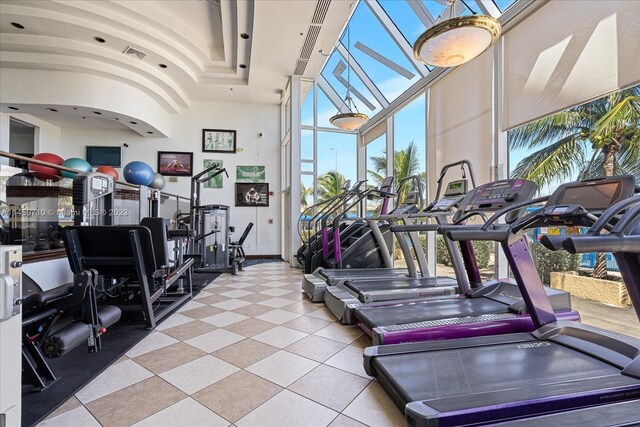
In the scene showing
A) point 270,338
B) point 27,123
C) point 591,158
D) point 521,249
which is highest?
point 27,123

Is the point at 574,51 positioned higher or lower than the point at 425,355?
higher

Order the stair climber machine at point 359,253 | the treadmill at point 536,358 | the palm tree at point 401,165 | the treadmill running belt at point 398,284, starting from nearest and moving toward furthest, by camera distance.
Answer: the treadmill at point 536,358, the treadmill running belt at point 398,284, the stair climber machine at point 359,253, the palm tree at point 401,165

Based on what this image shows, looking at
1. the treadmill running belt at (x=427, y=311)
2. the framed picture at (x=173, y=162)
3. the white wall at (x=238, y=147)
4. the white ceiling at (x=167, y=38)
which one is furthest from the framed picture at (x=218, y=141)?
the treadmill running belt at (x=427, y=311)

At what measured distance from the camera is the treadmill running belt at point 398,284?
340cm

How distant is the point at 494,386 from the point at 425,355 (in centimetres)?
40

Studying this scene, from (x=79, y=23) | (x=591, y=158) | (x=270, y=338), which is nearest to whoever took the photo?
(x=270, y=338)

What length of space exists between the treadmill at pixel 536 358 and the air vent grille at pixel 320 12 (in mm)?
4493

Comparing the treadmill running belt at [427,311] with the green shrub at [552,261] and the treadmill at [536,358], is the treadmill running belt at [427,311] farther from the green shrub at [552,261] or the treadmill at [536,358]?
the green shrub at [552,261]

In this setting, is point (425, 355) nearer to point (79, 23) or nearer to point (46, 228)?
point (46, 228)

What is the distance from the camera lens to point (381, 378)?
1.68 metres

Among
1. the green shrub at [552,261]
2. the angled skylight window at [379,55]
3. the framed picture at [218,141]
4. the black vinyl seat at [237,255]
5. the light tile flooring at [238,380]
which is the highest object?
the angled skylight window at [379,55]

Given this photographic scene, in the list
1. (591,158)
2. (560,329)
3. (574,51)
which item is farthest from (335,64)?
(560,329)

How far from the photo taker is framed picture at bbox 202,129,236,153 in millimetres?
8656

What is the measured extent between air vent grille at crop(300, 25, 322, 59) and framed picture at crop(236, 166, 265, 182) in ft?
11.2
